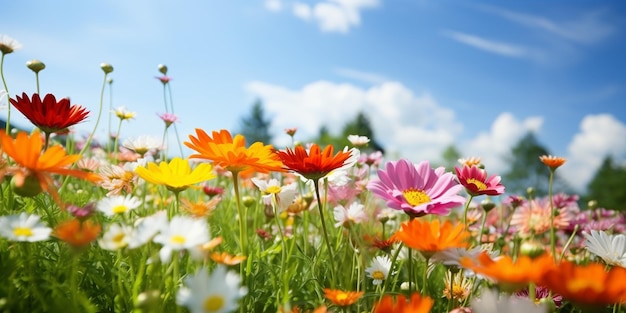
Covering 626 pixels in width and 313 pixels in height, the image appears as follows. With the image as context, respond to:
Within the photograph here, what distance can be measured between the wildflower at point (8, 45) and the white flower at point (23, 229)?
100cm

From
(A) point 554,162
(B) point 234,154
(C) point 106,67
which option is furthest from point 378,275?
(C) point 106,67

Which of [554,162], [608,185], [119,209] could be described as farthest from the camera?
[608,185]

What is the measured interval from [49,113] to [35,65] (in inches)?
22.9

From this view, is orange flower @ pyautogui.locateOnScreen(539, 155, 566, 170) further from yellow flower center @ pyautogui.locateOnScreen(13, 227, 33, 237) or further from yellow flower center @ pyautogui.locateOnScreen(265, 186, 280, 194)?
yellow flower center @ pyautogui.locateOnScreen(13, 227, 33, 237)

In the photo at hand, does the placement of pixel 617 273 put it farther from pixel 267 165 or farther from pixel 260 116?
pixel 260 116

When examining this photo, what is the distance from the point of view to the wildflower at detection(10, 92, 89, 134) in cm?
98

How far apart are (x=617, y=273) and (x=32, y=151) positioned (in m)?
0.83

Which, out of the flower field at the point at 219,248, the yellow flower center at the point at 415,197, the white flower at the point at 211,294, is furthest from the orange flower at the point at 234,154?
the white flower at the point at 211,294

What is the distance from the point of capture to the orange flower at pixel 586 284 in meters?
0.58

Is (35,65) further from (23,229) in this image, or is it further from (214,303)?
(214,303)

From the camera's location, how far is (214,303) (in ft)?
1.89

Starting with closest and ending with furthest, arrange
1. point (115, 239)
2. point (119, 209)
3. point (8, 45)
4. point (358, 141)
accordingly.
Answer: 1. point (115, 239)
2. point (119, 209)
3. point (8, 45)
4. point (358, 141)

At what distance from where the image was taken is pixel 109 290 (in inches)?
35.4

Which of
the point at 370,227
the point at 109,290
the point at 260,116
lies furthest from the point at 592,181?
Result: the point at 109,290
